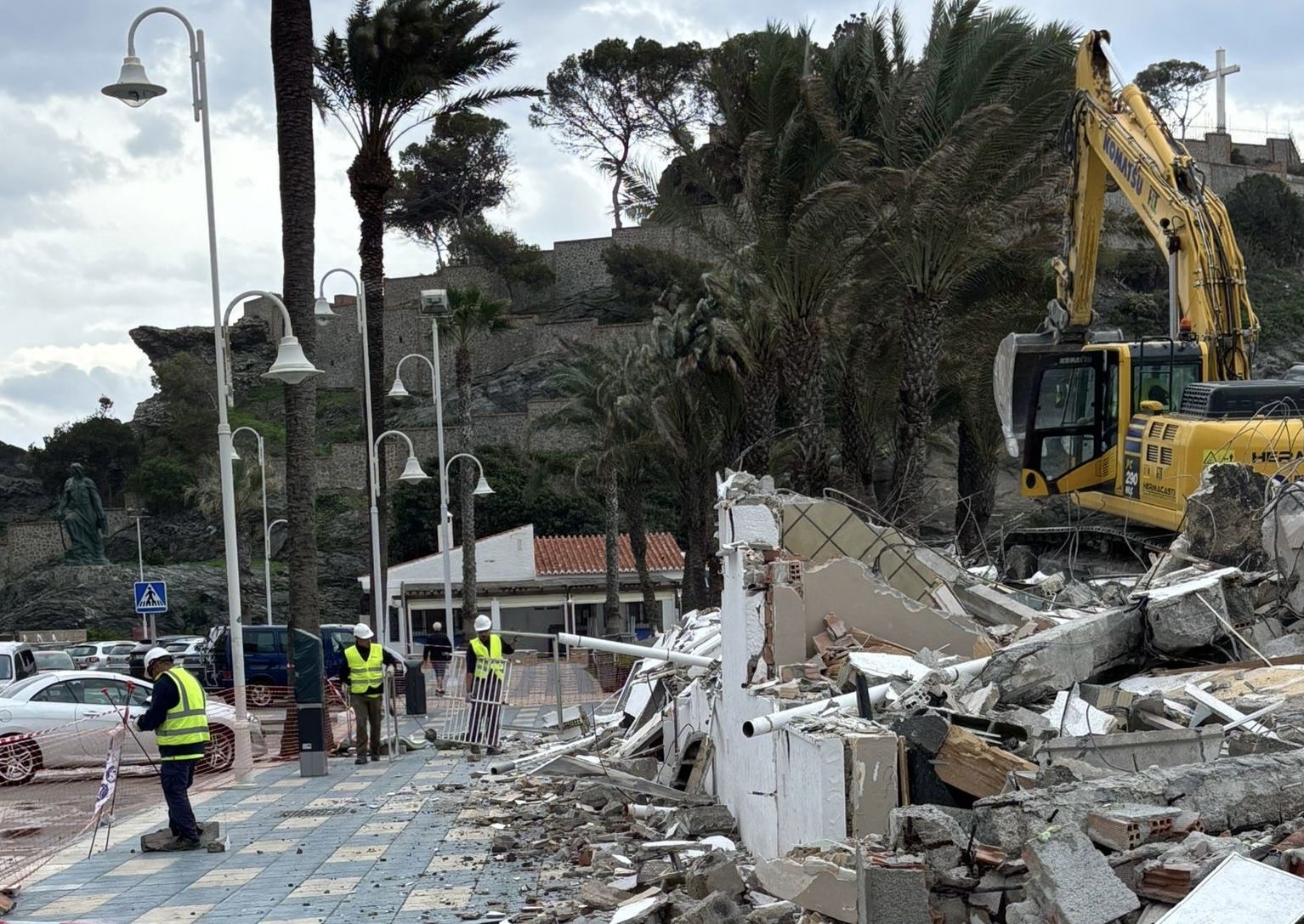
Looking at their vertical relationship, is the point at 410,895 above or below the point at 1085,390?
below

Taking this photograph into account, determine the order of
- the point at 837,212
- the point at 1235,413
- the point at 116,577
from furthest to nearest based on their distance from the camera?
1. the point at 116,577
2. the point at 837,212
3. the point at 1235,413

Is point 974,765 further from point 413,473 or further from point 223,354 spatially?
point 413,473

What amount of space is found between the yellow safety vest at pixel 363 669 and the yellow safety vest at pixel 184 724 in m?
5.78

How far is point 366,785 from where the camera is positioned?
15.6 m

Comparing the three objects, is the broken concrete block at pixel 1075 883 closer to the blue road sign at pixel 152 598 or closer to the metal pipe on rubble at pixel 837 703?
the metal pipe on rubble at pixel 837 703

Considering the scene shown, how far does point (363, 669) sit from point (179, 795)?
5975mm

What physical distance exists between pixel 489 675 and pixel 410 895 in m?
8.88

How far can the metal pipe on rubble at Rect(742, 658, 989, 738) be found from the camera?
8.38 m

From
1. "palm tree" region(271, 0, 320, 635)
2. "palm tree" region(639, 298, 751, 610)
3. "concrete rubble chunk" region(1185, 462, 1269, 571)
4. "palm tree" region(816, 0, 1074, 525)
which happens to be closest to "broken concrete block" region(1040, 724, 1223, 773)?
"concrete rubble chunk" region(1185, 462, 1269, 571)

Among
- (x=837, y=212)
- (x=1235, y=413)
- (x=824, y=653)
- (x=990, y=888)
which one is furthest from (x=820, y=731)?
(x=837, y=212)

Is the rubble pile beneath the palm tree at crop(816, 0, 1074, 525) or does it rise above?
beneath

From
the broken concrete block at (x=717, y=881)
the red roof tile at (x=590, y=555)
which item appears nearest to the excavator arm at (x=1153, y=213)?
the broken concrete block at (x=717, y=881)

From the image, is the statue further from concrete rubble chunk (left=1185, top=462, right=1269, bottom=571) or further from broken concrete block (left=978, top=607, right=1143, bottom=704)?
broken concrete block (left=978, top=607, right=1143, bottom=704)

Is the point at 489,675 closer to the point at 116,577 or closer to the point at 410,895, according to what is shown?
the point at 410,895
